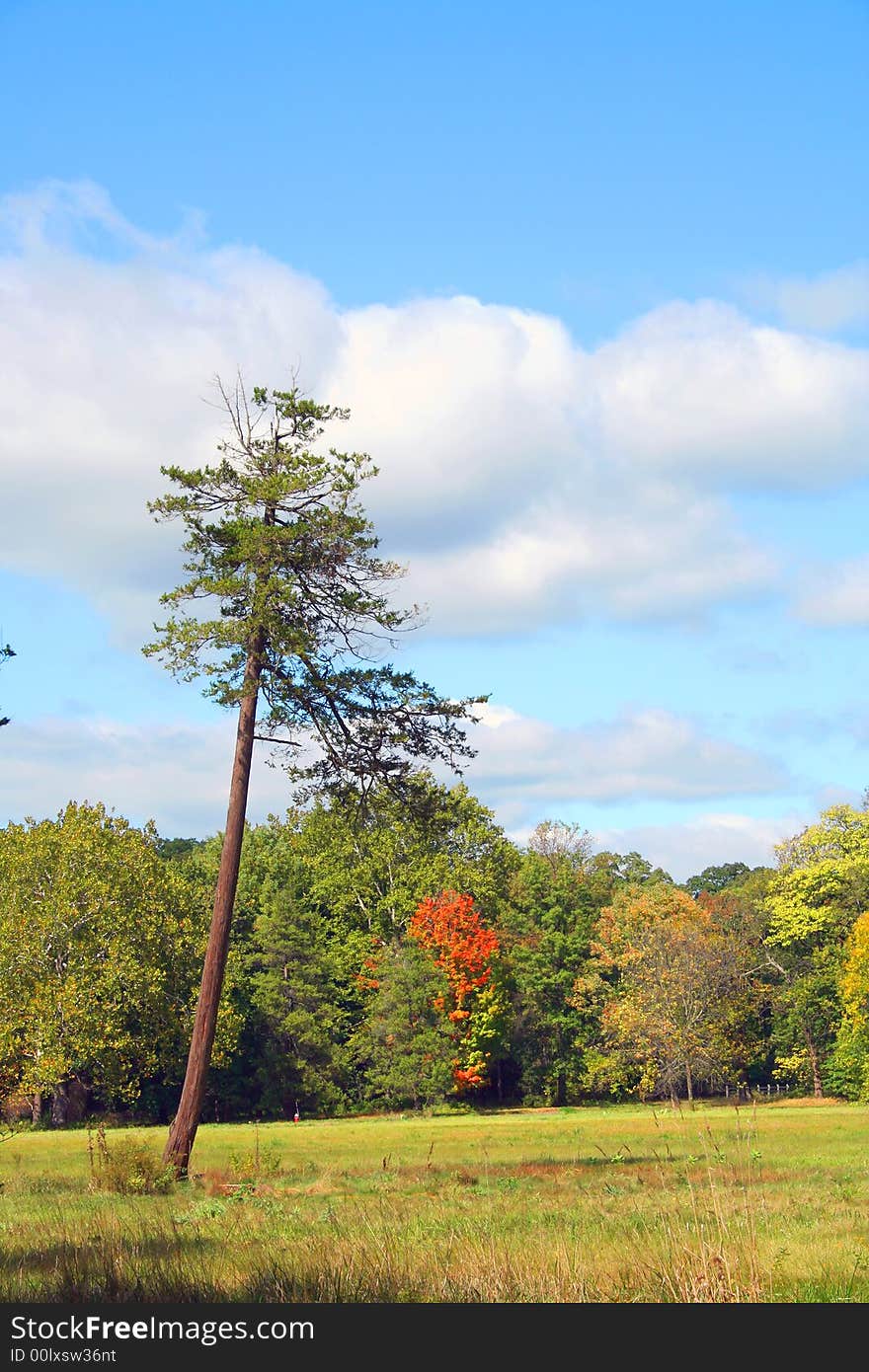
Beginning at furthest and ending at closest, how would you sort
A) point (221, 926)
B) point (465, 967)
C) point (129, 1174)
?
point (465, 967), point (221, 926), point (129, 1174)

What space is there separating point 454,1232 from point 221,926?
48.4 ft

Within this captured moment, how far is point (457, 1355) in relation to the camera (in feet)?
24.7

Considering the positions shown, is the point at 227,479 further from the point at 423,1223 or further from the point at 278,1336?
the point at 278,1336

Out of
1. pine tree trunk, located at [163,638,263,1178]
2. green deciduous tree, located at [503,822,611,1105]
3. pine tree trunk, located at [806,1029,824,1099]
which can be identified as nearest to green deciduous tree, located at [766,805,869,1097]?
pine tree trunk, located at [806,1029,824,1099]

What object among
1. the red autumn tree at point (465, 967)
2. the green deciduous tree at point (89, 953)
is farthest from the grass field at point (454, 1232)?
the red autumn tree at point (465, 967)

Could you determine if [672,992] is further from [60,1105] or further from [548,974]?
[60,1105]

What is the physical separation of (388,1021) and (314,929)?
9.24 metres

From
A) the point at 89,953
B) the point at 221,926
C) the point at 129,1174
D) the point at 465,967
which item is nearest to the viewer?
the point at 129,1174

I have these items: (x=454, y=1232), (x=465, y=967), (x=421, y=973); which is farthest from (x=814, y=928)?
(x=454, y=1232)

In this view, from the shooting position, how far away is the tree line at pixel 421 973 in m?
55.6

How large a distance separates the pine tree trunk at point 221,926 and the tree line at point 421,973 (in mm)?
27052

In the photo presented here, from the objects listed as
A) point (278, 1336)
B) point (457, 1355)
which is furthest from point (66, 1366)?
point (457, 1355)

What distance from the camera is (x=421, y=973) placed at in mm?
72000

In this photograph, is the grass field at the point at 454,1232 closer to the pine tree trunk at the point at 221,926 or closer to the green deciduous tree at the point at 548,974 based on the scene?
the pine tree trunk at the point at 221,926
